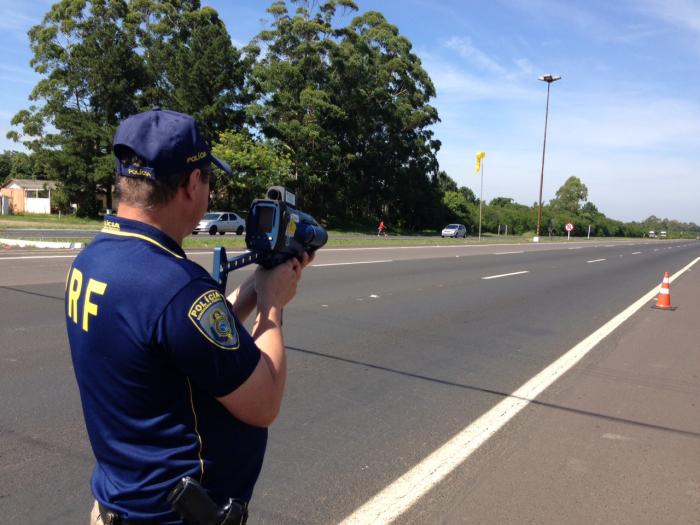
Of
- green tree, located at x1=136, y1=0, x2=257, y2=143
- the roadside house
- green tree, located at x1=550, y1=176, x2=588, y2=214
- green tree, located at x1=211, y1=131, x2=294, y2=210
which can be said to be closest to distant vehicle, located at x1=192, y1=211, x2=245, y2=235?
green tree, located at x1=211, y1=131, x2=294, y2=210

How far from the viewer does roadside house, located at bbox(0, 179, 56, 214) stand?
181 ft

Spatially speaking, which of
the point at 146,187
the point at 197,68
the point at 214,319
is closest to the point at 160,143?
the point at 146,187

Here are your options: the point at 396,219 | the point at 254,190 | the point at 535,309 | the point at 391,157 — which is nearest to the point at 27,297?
the point at 535,309

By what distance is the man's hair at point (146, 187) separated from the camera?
1459 mm

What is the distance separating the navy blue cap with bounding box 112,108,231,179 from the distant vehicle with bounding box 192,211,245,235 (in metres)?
32.3

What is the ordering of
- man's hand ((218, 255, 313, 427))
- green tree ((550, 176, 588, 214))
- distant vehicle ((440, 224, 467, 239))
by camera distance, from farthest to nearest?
1. green tree ((550, 176, 588, 214))
2. distant vehicle ((440, 224, 467, 239))
3. man's hand ((218, 255, 313, 427))

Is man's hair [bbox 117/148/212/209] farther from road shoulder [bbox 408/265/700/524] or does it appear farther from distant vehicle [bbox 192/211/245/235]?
distant vehicle [bbox 192/211/245/235]

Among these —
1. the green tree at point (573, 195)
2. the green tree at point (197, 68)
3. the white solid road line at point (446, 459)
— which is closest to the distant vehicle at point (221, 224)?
the green tree at point (197, 68)

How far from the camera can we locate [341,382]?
5543 mm

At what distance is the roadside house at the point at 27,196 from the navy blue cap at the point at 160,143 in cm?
5908

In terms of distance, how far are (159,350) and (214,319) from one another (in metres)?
0.15

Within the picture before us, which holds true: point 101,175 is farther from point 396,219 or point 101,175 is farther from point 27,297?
point 27,297

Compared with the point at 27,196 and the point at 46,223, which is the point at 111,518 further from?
the point at 27,196

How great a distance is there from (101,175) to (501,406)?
43.7 m
